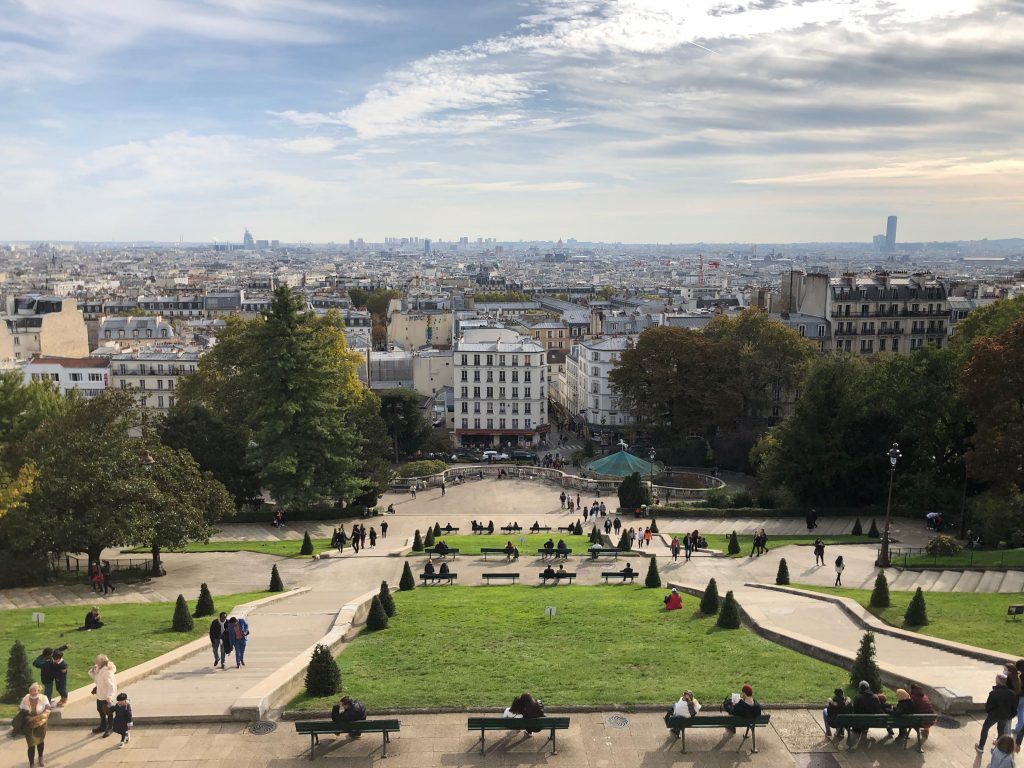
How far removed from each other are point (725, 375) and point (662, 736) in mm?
60604

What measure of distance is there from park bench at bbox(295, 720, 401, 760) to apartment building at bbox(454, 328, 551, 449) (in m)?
70.1

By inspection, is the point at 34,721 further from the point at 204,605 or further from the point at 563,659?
the point at 204,605

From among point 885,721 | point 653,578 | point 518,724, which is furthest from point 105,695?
point 653,578

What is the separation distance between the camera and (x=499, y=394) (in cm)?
8700

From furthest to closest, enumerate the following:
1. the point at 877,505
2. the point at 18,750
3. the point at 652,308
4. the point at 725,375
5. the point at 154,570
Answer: the point at 652,308
the point at 725,375
the point at 877,505
the point at 154,570
the point at 18,750

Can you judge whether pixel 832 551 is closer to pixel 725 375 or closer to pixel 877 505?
pixel 877 505

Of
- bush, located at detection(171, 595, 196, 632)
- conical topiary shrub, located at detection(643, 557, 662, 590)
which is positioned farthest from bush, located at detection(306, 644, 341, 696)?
conical topiary shrub, located at detection(643, 557, 662, 590)

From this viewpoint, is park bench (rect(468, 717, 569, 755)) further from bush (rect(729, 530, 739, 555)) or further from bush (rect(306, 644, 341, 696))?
bush (rect(729, 530, 739, 555))

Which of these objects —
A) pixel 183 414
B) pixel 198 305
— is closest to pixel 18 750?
pixel 183 414

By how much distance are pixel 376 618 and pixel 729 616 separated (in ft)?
32.6

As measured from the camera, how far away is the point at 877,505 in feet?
163

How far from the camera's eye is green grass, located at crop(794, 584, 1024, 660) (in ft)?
74.2

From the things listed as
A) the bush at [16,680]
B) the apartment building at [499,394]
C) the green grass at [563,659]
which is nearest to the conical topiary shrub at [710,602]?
the green grass at [563,659]

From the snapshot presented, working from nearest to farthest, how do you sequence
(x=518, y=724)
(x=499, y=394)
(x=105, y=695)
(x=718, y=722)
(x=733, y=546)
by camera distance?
(x=518, y=724) → (x=718, y=722) → (x=105, y=695) → (x=733, y=546) → (x=499, y=394)
